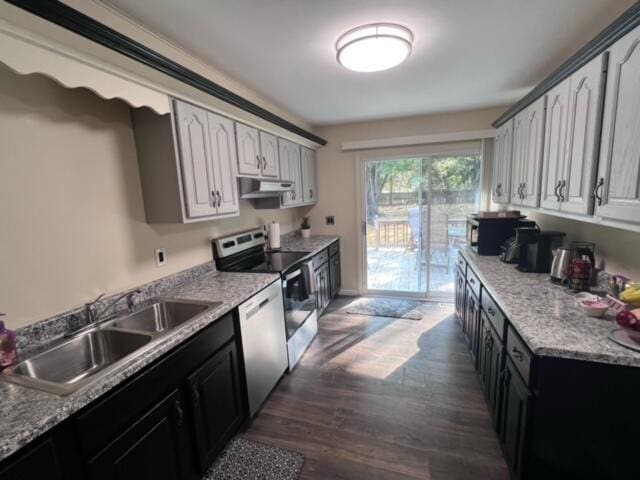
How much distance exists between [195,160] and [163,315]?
101cm

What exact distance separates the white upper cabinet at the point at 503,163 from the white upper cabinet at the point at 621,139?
1444 mm

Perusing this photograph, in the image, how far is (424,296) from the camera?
4141 millimetres

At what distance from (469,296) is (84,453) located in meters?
2.72

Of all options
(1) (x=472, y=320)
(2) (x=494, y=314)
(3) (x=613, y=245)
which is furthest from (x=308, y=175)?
(3) (x=613, y=245)

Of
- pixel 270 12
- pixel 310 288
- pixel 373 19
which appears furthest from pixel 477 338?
pixel 270 12

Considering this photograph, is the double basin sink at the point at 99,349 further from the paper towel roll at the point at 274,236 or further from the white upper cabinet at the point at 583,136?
the white upper cabinet at the point at 583,136

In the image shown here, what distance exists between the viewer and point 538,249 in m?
2.20

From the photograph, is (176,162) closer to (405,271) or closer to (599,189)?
(599,189)

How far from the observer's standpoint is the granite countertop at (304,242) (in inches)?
132

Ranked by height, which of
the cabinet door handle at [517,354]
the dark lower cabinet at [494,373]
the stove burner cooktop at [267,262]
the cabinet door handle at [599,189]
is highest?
the cabinet door handle at [599,189]

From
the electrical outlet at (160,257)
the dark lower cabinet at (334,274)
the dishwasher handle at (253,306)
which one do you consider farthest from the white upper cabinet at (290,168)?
the electrical outlet at (160,257)

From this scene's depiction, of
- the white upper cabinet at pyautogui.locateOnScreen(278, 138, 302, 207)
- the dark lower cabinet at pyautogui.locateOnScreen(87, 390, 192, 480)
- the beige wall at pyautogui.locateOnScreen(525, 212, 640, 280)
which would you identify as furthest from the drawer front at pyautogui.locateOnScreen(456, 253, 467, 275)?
the dark lower cabinet at pyautogui.locateOnScreen(87, 390, 192, 480)

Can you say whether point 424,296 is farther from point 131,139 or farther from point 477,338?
point 131,139

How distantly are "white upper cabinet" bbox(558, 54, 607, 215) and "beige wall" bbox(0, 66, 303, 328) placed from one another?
8.34 ft
